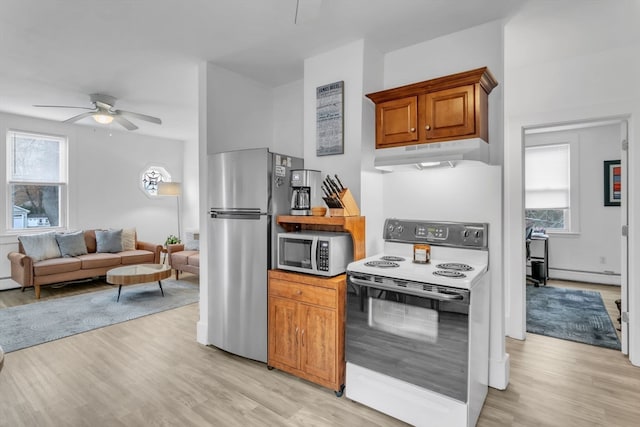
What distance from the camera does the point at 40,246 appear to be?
509 centimetres

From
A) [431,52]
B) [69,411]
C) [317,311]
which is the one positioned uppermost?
[431,52]

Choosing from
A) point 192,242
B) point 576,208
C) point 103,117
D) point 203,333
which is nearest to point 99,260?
point 192,242

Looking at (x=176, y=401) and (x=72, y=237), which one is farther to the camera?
(x=72, y=237)

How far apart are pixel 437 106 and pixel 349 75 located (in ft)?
2.84

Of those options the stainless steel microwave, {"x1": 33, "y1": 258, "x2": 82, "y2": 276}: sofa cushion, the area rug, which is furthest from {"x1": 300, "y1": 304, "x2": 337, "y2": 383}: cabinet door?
{"x1": 33, "y1": 258, "x2": 82, "y2": 276}: sofa cushion

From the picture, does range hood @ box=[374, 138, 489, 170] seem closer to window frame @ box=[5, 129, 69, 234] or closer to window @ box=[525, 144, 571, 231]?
window @ box=[525, 144, 571, 231]

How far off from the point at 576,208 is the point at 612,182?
1.96 feet

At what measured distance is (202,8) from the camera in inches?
93.9

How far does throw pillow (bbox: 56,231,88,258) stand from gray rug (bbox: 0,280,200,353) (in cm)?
86

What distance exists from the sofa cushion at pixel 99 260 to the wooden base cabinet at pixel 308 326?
408 cm

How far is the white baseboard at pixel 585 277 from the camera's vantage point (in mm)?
5227

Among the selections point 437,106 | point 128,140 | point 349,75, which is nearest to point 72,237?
point 128,140

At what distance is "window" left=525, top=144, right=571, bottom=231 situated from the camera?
5613 millimetres

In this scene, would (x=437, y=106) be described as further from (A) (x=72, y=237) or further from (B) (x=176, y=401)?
(A) (x=72, y=237)
